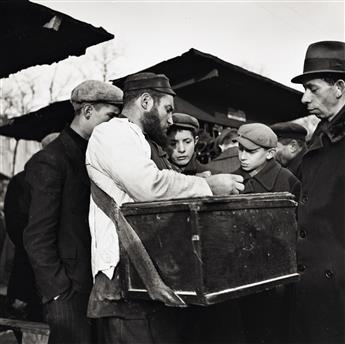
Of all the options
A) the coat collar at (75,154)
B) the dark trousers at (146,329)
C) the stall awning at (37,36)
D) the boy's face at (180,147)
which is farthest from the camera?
the boy's face at (180,147)

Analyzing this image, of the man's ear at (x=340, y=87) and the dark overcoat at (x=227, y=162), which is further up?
the man's ear at (x=340, y=87)

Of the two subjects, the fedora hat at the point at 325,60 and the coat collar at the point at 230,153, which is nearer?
the fedora hat at the point at 325,60

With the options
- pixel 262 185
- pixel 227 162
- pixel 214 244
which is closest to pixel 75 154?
pixel 262 185

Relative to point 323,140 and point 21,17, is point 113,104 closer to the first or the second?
point 21,17

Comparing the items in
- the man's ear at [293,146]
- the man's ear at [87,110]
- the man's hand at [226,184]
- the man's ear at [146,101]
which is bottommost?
the man's hand at [226,184]

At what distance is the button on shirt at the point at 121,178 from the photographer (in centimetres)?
232

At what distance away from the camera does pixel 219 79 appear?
696 cm

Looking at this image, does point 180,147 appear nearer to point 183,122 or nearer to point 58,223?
point 183,122

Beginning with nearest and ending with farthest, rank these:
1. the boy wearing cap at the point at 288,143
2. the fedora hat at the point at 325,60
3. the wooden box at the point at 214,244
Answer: the wooden box at the point at 214,244 → the fedora hat at the point at 325,60 → the boy wearing cap at the point at 288,143

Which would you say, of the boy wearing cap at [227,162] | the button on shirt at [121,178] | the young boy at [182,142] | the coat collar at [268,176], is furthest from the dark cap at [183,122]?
the button on shirt at [121,178]

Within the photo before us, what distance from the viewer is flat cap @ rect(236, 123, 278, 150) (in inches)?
151

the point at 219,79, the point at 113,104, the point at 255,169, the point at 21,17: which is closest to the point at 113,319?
the point at 113,104

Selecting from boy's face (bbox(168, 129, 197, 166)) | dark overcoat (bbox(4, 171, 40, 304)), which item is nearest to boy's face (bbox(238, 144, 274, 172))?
boy's face (bbox(168, 129, 197, 166))

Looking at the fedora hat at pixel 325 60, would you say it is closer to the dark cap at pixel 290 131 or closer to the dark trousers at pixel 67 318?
the dark trousers at pixel 67 318
